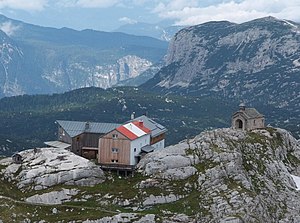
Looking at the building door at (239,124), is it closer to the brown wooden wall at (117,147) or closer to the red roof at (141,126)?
the red roof at (141,126)

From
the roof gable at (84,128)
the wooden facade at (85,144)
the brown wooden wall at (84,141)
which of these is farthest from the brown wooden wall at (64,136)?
the brown wooden wall at (84,141)

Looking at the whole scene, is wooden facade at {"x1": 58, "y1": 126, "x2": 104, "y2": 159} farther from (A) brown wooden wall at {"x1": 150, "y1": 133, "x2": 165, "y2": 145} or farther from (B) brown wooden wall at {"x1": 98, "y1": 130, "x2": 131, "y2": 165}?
(A) brown wooden wall at {"x1": 150, "y1": 133, "x2": 165, "y2": 145}

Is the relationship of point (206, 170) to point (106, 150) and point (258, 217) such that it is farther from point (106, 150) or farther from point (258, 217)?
point (106, 150)

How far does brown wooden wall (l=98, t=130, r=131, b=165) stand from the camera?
104000 mm

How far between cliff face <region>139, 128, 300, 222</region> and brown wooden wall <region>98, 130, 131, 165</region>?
4.17m

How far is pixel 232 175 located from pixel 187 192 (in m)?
9.04

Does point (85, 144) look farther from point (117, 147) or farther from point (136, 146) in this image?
point (136, 146)

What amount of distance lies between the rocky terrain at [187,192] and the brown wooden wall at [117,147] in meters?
4.13

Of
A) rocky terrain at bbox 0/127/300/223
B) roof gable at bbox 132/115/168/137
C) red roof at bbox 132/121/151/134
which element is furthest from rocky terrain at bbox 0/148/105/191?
roof gable at bbox 132/115/168/137

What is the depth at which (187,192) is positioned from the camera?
302ft

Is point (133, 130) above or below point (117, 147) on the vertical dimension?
above

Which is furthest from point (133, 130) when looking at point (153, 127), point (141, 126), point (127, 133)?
point (153, 127)

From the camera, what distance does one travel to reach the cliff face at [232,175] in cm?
8775

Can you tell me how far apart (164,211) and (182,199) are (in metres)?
4.77
